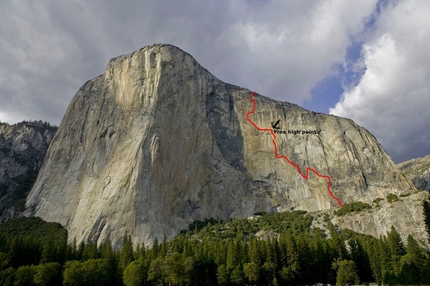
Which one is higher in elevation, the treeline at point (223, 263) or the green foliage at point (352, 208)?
the green foliage at point (352, 208)

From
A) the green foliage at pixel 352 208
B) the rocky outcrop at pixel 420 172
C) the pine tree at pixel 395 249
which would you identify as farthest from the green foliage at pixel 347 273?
the rocky outcrop at pixel 420 172

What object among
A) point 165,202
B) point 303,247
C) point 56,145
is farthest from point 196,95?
point 303,247

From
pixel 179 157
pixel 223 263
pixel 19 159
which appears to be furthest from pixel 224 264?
pixel 19 159

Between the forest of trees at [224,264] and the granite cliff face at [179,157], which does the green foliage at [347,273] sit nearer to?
the forest of trees at [224,264]

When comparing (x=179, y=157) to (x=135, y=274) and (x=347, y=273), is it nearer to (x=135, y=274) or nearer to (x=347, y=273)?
(x=135, y=274)

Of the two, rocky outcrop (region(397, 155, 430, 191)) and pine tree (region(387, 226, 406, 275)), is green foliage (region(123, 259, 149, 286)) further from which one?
rocky outcrop (region(397, 155, 430, 191))

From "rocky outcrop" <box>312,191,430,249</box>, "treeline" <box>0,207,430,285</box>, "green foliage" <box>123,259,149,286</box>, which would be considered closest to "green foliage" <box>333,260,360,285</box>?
"treeline" <box>0,207,430,285</box>

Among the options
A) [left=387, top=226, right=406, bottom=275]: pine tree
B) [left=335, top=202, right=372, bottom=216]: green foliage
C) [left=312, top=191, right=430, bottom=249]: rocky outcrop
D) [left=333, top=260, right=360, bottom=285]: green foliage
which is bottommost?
[left=333, top=260, right=360, bottom=285]: green foliage
